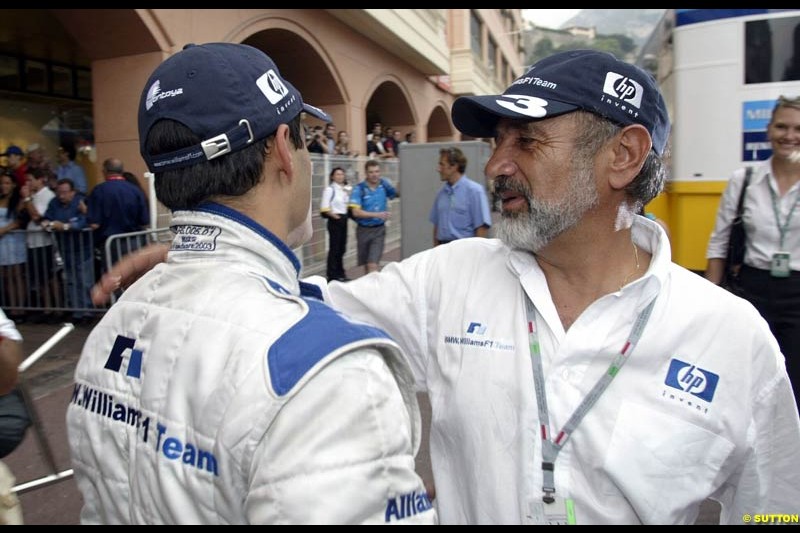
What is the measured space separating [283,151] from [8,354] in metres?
1.60

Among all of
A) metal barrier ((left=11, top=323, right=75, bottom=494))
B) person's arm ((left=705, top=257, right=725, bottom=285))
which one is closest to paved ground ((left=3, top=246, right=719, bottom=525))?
metal barrier ((left=11, top=323, right=75, bottom=494))

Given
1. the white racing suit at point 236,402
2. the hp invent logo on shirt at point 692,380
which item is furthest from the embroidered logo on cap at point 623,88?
the white racing suit at point 236,402

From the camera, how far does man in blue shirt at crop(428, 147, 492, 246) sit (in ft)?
23.1

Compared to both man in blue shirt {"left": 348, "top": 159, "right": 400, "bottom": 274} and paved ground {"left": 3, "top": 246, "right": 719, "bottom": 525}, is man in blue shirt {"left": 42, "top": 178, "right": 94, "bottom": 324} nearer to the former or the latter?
paved ground {"left": 3, "top": 246, "right": 719, "bottom": 525}

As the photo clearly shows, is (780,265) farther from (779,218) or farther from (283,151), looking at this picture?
(283,151)

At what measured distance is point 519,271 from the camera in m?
1.67

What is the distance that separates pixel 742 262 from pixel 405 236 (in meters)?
A: 6.12

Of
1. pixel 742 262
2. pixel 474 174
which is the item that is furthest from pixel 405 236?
pixel 742 262

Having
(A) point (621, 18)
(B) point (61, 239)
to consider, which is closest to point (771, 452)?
(B) point (61, 239)

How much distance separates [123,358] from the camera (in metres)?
1.19

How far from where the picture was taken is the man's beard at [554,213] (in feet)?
5.29

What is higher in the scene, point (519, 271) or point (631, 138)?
point (631, 138)

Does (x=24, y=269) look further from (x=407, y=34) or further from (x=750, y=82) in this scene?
(x=407, y=34)

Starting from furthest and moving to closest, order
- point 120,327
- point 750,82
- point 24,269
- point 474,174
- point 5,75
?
point 5,75 → point 474,174 → point 24,269 → point 750,82 → point 120,327
